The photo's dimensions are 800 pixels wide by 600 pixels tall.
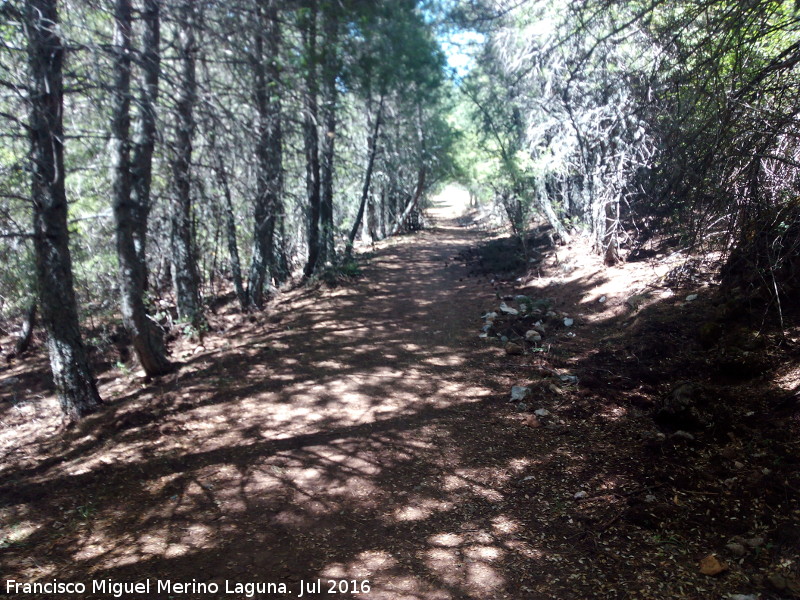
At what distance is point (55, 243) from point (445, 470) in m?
5.49

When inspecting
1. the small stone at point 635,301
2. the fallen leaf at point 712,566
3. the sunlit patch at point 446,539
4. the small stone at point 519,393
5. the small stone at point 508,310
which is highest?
the small stone at point 635,301

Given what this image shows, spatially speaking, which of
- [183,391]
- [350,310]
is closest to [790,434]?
[183,391]

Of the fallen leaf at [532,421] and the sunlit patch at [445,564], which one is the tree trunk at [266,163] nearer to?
the fallen leaf at [532,421]

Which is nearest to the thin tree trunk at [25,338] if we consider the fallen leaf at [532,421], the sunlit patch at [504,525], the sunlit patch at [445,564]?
the fallen leaf at [532,421]

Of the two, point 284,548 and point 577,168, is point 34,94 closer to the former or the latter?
point 284,548

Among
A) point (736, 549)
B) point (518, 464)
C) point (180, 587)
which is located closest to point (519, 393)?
point (518, 464)

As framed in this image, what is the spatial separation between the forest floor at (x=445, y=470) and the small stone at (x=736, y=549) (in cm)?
2

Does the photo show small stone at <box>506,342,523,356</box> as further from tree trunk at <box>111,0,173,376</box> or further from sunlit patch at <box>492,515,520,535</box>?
tree trunk at <box>111,0,173,376</box>

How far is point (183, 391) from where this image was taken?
Result: 7215mm

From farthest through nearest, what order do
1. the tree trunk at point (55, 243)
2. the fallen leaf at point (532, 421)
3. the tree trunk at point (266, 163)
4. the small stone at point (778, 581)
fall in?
the tree trunk at point (266, 163), the tree trunk at point (55, 243), the fallen leaf at point (532, 421), the small stone at point (778, 581)

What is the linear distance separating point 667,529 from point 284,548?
2.76 metres

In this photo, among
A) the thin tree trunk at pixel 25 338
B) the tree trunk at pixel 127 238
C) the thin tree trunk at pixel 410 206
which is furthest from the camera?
the thin tree trunk at pixel 410 206

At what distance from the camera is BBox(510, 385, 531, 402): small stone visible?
20.7 ft

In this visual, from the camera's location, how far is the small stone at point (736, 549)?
317 centimetres
